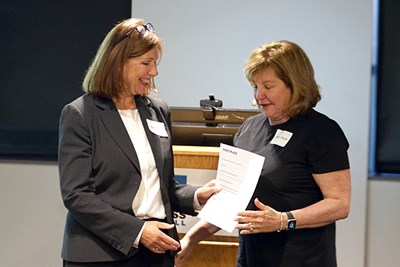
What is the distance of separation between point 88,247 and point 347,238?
202cm

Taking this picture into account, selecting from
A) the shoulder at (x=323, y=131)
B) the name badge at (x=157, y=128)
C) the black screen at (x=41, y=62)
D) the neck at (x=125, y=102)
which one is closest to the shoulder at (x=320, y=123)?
the shoulder at (x=323, y=131)

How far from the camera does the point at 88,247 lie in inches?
66.5

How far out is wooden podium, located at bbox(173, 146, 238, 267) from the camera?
1.98 m

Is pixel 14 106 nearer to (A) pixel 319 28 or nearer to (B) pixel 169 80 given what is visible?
(B) pixel 169 80

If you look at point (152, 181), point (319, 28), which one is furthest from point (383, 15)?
point (152, 181)

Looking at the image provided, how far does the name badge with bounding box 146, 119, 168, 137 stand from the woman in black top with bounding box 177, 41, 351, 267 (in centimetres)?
34

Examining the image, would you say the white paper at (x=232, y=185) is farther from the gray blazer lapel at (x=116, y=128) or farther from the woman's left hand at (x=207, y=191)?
the gray blazer lapel at (x=116, y=128)

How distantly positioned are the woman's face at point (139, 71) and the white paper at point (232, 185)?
0.34 metres

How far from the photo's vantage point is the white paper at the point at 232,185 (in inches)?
69.3

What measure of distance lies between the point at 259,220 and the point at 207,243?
0.34 meters

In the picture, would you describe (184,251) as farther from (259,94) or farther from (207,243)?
(259,94)

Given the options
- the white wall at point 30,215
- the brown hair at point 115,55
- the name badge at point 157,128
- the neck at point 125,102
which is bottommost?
the white wall at point 30,215

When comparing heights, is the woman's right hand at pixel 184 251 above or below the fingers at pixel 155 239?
below

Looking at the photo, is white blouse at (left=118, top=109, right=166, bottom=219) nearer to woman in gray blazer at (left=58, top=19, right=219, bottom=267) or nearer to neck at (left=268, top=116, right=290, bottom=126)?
woman in gray blazer at (left=58, top=19, right=219, bottom=267)
